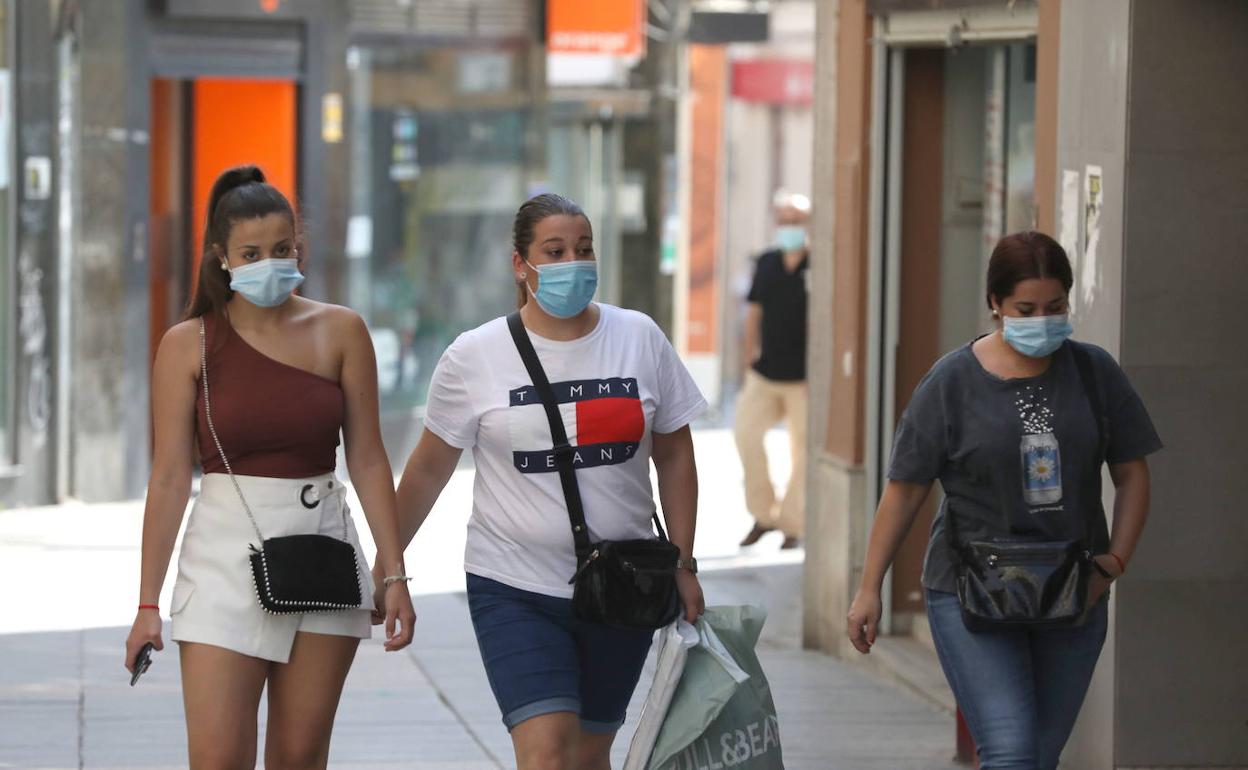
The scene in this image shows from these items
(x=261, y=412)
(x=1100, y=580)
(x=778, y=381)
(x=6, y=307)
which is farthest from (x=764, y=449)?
(x=261, y=412)

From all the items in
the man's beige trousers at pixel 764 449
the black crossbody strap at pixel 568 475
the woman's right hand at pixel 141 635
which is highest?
the black crossbody strap at pixel 568 475

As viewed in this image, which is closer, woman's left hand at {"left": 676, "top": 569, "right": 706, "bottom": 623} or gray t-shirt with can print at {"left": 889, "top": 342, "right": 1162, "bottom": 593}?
gray t-shirt with can print at {"left": 889, "top": 342, "right": 1162, "bottom": 593}

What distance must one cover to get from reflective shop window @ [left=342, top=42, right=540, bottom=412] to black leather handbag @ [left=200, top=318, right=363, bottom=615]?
1037cm

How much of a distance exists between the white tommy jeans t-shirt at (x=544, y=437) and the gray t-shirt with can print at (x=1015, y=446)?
604mm

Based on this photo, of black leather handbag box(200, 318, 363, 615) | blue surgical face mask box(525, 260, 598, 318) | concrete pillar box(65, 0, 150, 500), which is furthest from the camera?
concrete pillar box(65, 0, 150, 500)

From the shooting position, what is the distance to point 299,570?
487cm

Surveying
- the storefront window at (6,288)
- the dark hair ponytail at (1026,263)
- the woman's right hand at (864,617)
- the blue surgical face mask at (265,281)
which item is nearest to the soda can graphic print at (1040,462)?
the dark hair ponytail at (1026,263)

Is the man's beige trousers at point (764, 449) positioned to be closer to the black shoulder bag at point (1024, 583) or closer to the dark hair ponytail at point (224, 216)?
the black shoulder bag at point (1024, 583)

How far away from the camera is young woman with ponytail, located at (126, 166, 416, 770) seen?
489 cm

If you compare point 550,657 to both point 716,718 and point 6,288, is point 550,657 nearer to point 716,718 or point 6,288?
point 716,718

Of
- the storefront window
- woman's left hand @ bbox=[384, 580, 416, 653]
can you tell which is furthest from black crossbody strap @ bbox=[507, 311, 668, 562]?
the storefront window

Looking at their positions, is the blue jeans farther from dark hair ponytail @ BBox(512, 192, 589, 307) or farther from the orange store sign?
the orange store sign

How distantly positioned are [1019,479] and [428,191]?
37.8ft

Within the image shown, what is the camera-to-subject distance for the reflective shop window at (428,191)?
15.5 meters
